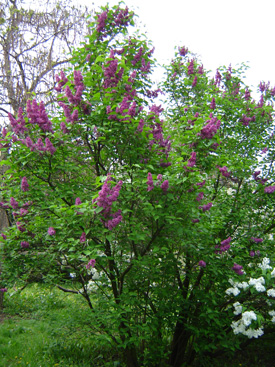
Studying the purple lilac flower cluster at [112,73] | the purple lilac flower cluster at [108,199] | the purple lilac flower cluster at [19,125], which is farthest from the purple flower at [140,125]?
the purple lilac flower cluster at [19,125]

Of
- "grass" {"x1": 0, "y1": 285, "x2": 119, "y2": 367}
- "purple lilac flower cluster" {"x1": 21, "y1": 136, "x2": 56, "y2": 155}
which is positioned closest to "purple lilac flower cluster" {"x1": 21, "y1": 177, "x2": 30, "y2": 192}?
"purple lilac flower cluster" {"x1": 21, "y1": 136, "x2": 56, "y2": 155}

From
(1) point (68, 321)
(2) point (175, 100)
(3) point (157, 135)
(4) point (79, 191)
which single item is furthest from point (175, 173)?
(2) point (175, 100)

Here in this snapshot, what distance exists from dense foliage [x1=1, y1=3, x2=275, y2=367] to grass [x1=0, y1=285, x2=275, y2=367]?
316 millimetres

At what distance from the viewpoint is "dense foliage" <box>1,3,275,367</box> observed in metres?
3.19

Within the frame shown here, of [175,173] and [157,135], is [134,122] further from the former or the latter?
[175,173]

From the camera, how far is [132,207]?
350 centimetres

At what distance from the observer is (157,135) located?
3633 millimetres

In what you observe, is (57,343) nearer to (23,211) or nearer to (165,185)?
(23,211)

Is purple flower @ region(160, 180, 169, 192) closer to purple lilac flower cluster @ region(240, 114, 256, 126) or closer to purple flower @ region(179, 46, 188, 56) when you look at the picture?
purple lilac flower cluster @ region(240, 114, 256, 126)

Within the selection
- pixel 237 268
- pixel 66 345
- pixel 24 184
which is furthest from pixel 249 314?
pixel 66 345

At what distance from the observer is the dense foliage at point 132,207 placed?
319 cm

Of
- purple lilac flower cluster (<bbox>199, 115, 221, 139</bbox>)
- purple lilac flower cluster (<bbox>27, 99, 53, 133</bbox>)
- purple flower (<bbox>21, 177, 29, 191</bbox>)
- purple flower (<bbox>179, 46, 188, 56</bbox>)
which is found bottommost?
purple flower (<bbox>21, 177, 29, 191</bbox>)

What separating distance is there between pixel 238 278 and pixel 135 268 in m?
1.27

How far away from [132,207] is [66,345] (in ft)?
9.94
